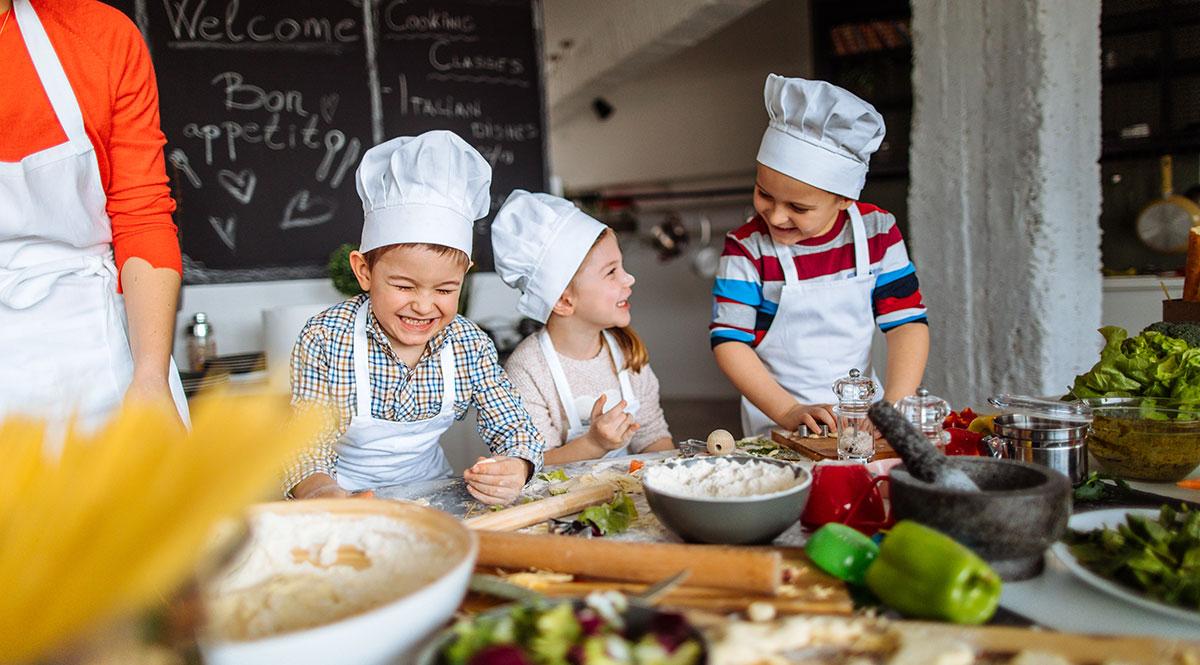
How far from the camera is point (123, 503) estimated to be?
0.43m

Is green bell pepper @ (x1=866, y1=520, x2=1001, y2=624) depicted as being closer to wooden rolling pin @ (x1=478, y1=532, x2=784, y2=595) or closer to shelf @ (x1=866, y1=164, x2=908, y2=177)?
wooden rolling pin @ (x1=478, y1=532, x2=784, y2=595)

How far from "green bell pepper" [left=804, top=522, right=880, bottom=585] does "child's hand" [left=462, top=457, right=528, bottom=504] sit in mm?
619

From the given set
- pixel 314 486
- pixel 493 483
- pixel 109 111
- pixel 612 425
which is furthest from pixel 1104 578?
pixel 109 111

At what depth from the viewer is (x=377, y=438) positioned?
6.41 feet

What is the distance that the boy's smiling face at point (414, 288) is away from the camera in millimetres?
1818

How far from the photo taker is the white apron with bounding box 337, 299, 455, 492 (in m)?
1.91

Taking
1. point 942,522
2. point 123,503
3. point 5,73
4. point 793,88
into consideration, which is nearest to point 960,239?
point 793,88

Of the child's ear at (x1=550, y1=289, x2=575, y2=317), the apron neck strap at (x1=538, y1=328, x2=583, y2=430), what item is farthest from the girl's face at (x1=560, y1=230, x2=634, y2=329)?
the apron neck strap at (x1=538, y1=328, x2=583, y2=430)

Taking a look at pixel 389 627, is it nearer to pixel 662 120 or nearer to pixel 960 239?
pixel 960 239

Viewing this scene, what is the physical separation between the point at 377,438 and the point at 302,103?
2.24 metres

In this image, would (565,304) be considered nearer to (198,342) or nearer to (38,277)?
(38,277)

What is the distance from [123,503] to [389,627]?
270 millimetres

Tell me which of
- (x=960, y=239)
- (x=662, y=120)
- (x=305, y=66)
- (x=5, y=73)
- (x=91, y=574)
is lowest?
(x=91, y=574)

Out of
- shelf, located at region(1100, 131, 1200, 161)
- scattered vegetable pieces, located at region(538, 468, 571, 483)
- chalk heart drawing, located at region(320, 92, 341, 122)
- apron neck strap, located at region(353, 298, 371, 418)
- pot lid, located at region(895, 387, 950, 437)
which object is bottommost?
scattered vegetable pieces, located at region(538, 468, 571, 483)
